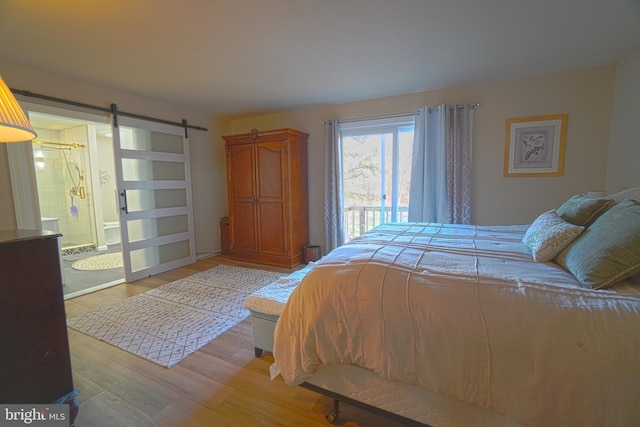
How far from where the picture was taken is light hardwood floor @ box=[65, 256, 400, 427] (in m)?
1.42

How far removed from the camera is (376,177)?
397cm

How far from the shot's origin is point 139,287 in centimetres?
331

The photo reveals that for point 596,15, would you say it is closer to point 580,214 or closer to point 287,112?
point 580,214

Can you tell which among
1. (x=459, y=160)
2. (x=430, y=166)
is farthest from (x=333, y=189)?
(x=459, y=160)

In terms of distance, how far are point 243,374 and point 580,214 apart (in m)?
2.36

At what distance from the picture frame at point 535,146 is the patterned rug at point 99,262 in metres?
5.89

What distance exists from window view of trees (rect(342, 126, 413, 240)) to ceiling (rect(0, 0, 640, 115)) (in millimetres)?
815

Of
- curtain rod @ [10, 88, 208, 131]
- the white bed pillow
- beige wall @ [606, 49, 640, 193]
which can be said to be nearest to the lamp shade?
curtain rod @ [10, 88, 208, 131]

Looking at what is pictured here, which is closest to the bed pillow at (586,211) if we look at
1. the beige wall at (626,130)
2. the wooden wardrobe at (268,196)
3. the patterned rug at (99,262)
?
the beige wall at (626,130)

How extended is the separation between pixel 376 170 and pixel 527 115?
1.89 metres

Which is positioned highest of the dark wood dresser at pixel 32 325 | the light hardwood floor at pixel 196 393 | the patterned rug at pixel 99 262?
the dark wood dresser at pixel 32 325

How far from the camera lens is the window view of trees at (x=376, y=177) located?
377cm

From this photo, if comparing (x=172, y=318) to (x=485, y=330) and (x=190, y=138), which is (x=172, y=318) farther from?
(x=190, y=138)

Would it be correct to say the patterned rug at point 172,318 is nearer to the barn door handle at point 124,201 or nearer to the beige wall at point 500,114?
the barn door handle at point 124,201
